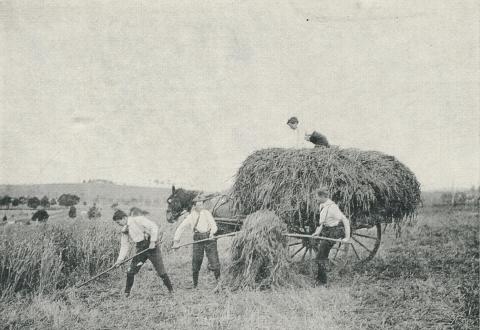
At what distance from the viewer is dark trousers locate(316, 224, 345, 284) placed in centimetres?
677

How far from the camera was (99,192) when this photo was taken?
28375 millimetres

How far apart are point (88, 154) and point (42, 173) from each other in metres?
1.17

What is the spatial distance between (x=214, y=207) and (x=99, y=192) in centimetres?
2245

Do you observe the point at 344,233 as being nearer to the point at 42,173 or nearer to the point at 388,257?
the point at 388,257

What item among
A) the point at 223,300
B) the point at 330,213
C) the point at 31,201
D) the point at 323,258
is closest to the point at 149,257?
the point at 223,300

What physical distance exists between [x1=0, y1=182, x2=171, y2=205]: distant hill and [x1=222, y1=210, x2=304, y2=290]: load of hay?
10.9 m

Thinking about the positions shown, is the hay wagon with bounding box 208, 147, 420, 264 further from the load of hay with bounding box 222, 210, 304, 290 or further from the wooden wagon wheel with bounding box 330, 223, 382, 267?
the wooden wagon wheel with bounding box 330, 223, 382, 267

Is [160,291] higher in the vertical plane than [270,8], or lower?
lower

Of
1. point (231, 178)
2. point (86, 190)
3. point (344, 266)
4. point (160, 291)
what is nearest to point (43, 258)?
point (160, 291)

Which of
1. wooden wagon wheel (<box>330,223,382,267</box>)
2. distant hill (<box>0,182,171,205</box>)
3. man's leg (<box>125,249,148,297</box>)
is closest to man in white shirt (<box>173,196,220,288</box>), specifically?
man's leg (<box>125,249,148,297</box>)

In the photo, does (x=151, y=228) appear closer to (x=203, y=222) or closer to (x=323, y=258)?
(x=203, y=222)

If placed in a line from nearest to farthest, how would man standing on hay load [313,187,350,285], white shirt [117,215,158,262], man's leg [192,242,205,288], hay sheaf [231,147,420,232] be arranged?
1. white shirt [117,215,158,262]
2. man standing on hay load [313,187,350,285]
3. hay sheaf [231,147,420,232]
4. man's leg [192,242,205,288]

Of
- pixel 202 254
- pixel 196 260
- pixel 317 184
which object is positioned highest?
pixel 317 184

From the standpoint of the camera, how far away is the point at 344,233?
22.7 feet
